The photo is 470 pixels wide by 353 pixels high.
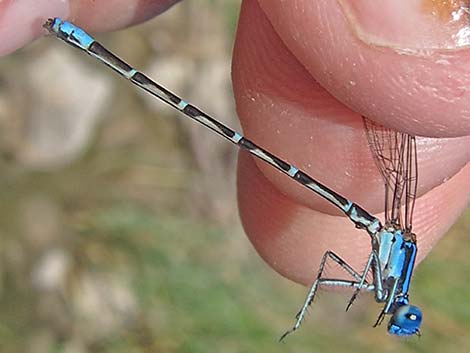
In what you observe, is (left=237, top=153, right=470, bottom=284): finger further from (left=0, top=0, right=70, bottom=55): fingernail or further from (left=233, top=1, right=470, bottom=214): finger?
(left=0, top=0, right=70, bottom=55): fingernail

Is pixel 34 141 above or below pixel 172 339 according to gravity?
above

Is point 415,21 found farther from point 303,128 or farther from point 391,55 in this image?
point 303,128

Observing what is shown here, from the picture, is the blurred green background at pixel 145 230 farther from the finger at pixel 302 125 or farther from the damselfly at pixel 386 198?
the finger at pixel 302 125

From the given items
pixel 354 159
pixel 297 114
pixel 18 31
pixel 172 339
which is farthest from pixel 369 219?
pixel 172 339

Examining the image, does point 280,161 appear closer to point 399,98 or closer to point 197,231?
point 399,98

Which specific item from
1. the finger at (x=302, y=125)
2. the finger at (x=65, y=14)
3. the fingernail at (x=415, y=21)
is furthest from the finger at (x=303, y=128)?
the fingernail at (x=415, y=21)

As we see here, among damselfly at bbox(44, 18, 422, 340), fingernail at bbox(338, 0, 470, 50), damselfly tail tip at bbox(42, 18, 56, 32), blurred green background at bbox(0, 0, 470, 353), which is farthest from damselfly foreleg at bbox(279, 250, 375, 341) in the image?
blurred green background at bbox(0, 0, 470, 353)
